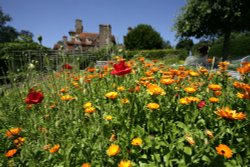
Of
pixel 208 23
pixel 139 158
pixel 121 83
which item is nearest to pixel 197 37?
pixel 208 23

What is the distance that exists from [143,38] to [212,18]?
20.9 metres

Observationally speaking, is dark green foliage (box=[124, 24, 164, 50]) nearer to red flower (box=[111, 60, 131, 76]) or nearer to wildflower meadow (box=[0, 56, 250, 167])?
wildflower meadow (box=[0, 56, 250, 167])

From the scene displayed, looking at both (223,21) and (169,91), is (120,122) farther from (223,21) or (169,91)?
(223,21)

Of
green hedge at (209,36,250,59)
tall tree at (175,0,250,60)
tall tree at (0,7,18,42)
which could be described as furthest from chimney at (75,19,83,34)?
tall tree at (175,0,250,60)

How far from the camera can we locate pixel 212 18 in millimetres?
11930

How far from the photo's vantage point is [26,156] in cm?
153

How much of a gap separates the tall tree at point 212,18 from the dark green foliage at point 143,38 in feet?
62.7

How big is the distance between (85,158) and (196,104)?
0.94 m

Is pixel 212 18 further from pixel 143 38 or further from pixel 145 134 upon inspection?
pixel 143 38

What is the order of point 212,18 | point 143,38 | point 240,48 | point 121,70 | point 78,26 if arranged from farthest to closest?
1. point 78,26
2. point 143,38
3. point 240,48
4. point 212,18
5. point 121,70

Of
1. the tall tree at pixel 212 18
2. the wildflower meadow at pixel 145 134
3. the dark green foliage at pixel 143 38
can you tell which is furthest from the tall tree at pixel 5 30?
the wildflower meadow at pixel 145 134

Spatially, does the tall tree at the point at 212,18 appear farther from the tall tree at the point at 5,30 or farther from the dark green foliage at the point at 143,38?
the tall tree at the point at 5,30

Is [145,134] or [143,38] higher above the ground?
[143,38]

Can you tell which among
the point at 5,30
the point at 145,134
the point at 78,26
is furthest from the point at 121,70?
the point at 78,26
